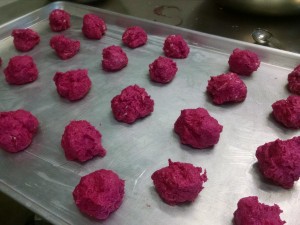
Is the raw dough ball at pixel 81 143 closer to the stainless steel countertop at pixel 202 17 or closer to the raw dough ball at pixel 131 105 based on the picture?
the raw dough ball at pixel 131 105

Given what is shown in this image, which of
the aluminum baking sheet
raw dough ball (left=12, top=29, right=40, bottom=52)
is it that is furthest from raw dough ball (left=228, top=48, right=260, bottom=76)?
raw dough ball (left=12, top=29, right=40, bottom=52)

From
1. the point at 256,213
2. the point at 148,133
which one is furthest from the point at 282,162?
the point at 148,133

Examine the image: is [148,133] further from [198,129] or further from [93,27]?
[93,27]

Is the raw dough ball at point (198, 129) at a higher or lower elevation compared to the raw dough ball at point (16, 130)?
higher

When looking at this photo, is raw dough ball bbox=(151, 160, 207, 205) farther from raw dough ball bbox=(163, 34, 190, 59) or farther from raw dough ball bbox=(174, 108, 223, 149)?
raw dough ball bbox=(163, 34, 190, 59)

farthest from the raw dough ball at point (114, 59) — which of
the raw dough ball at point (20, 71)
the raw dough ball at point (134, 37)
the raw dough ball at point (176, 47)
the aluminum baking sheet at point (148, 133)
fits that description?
the raw dough ball at point (20, 71)

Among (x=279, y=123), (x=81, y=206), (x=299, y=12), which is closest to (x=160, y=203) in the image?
(x=81, y=206)
